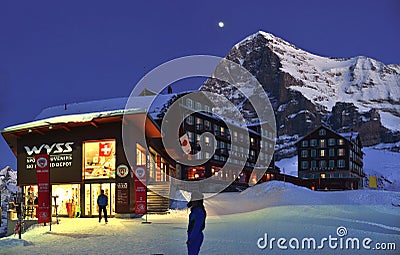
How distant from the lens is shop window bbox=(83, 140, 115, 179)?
958 inches

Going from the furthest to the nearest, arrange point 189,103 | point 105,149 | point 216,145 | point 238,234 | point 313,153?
point 313,153, point 216,145, point 189,103, point 105,149, point 238,234

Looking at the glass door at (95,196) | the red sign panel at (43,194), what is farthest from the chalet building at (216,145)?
the red sign panel at (43,194)

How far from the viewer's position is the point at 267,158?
102 meters

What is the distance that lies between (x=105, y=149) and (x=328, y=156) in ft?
236

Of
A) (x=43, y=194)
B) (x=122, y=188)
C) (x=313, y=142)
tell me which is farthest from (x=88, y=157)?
(x=313, y=142)

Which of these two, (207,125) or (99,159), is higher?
(207,125)

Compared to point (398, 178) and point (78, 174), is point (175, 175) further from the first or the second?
point (398, 178)

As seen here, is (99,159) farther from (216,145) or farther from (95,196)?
(216,145)

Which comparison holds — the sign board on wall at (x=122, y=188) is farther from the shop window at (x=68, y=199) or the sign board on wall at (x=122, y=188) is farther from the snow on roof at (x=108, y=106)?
the snow on roof at (x=108, y=106)

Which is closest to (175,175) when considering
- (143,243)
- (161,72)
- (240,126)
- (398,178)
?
(161,72)

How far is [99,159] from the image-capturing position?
24.6 metres

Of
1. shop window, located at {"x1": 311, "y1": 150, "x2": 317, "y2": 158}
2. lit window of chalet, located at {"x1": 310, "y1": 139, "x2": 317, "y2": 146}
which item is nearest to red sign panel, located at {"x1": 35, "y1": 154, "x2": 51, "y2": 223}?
shop window, located at {"x1": 311, "y1": 150, "x2": 317, "y2": 158}

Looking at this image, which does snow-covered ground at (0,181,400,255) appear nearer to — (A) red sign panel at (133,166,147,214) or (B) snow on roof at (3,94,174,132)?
(A) red sign panel at (133,166,147,214)

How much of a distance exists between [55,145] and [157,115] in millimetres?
29642
